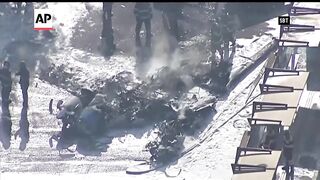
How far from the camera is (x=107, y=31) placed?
21547mm

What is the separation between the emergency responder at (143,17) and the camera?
20.8m

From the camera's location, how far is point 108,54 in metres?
20.9

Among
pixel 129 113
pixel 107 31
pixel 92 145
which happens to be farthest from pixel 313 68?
pixel 107 31

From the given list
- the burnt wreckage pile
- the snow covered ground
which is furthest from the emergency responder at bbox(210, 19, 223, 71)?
the burnt wreckage pile

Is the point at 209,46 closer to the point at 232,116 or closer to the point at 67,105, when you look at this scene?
the point at 232,116

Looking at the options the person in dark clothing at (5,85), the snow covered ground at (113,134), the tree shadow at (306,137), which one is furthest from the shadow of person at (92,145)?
the tree shadow at (306,137)

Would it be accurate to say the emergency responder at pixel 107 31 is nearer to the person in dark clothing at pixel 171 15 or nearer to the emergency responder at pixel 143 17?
the emergency responder at pixel 143 17

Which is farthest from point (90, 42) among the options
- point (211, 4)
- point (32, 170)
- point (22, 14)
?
point (32, 170)

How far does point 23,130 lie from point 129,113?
2.59m

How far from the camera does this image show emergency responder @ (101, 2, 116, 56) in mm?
21078

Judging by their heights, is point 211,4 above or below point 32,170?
above

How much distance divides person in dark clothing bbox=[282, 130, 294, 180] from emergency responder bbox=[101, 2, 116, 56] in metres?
6.84

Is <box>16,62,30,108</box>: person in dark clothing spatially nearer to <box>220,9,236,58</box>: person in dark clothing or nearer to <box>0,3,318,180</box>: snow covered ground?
<box>0,3,318,180</box>: snow covered ground

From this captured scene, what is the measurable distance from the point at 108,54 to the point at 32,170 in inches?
183
